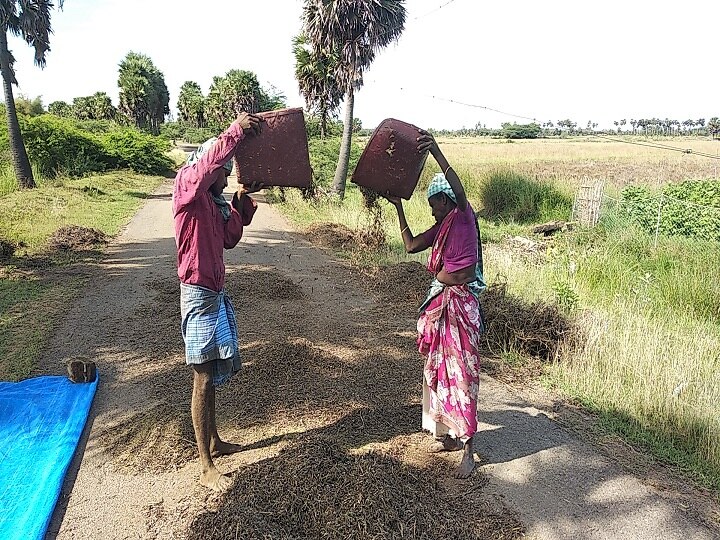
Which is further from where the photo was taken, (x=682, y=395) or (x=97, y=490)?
(x=682, y=395)

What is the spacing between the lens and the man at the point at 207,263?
8.87 feet

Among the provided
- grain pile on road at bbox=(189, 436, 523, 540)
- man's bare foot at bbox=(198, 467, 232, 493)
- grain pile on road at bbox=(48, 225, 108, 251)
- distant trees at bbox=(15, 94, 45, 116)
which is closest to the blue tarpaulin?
man's bare foot at bbox=(198, 467, 232, 493)

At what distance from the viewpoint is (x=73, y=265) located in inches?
321

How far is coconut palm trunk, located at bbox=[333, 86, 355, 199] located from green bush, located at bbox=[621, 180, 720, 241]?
25.7 feet

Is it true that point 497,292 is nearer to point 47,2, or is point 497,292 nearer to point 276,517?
point 276,517

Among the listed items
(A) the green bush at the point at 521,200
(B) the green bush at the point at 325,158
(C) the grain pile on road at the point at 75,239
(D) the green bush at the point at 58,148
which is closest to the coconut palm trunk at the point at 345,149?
(B) the green bush at the point at 325,158

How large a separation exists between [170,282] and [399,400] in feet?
14.5

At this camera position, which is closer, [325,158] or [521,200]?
[521,200]

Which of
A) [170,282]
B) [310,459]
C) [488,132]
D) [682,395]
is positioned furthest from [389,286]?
[488,132]

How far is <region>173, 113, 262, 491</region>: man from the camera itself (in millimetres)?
2704

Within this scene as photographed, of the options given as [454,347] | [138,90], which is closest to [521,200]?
[454,347]

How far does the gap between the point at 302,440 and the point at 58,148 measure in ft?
→ 65.3

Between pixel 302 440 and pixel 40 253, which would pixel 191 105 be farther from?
pixel 302 440

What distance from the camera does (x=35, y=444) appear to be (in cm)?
342
